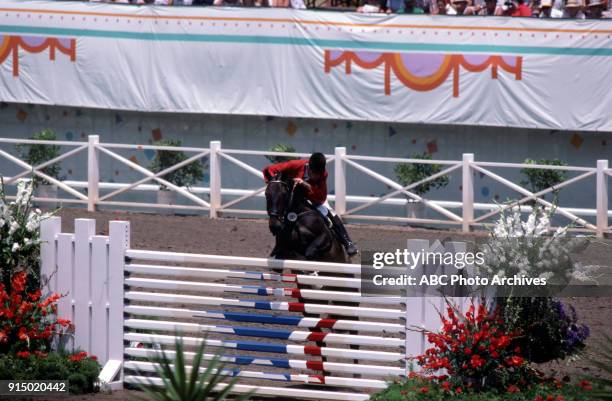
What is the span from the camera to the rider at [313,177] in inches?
440

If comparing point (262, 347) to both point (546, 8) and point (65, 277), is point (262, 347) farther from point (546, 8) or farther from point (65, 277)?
point (546, 8)

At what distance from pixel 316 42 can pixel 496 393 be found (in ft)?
40.5

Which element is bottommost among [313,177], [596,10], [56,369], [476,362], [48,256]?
[56,369]

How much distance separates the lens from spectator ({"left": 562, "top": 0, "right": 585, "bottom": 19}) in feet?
61.8

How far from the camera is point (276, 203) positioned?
35.5 feet

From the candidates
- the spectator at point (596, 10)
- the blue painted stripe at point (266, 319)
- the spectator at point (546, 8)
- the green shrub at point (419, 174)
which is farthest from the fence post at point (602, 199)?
the blue painted stripe at point (266, 319)

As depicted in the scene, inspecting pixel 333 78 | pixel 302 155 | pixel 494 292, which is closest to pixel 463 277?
pixel 494 292

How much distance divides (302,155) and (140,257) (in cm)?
890

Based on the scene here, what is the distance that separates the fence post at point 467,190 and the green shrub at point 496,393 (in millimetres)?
9160

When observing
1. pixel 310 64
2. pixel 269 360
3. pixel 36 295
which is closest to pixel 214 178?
pixel 310 64

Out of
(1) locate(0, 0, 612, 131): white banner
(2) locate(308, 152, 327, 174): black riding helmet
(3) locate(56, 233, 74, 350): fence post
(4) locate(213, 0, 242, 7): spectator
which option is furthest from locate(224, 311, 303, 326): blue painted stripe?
(4) locate(213, 0, 242, 7): spectator

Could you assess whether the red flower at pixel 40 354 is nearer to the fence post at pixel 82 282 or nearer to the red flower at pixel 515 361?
the fence post at pixel 82 282

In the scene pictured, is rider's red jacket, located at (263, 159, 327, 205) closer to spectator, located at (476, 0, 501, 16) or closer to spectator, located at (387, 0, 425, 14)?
spectator, located at (476, 0, 501, 16)

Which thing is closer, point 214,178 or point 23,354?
point 23,354
